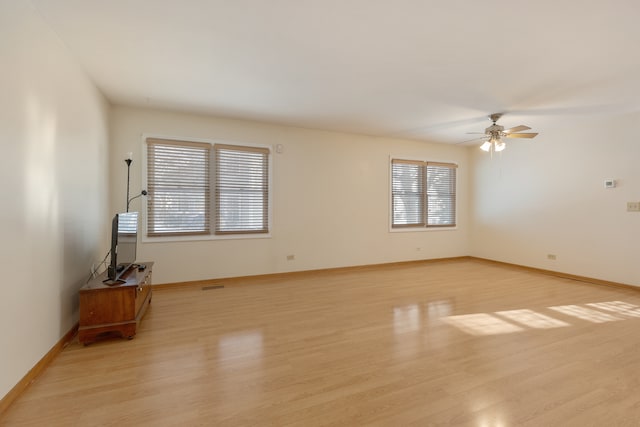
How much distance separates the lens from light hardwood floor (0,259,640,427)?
1735 millimetres

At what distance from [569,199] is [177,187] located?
266 inches

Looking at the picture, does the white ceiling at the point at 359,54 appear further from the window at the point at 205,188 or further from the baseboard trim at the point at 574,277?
the baseboard trim at the point at 574,277

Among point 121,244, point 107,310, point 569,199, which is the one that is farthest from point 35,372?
point 569,199

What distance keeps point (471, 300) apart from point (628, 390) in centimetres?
193

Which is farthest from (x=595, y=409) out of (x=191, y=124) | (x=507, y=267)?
(x=191, y=124)

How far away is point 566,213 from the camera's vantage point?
205 inches

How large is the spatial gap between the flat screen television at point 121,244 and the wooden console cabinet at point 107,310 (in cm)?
18

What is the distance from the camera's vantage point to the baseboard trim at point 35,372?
1.78 m

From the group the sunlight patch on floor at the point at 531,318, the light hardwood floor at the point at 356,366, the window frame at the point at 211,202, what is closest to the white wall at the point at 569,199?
the light hardwood floor at the point at 356,366

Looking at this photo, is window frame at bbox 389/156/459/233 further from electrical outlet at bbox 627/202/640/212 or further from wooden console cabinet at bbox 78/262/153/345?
wooden console cabinet at bbox 78/262/153/345

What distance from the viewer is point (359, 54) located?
110 inches

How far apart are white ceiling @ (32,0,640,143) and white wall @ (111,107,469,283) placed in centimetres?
55

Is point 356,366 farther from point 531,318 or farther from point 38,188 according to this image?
point 38,188

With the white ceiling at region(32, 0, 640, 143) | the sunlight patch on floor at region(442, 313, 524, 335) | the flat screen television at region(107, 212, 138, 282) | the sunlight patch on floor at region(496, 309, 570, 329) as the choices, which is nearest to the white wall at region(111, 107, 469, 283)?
the white ceiling at region(32, 0, 640, 143)
